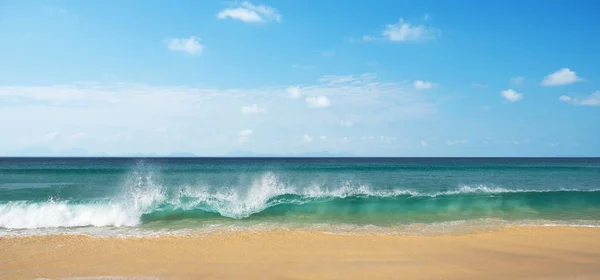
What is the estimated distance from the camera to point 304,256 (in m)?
8.05

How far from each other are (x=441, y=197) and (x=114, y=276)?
1610 centimetres

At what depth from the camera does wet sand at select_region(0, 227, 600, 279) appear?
6953 mm

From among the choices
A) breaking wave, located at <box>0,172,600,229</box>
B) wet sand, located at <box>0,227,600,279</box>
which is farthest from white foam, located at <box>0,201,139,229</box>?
wet sand, located at <box>0,227,600,279</box>

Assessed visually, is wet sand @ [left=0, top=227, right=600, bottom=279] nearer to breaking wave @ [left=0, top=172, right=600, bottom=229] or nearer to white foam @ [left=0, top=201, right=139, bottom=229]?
white foam @ [left=0, top=201, right=139, bottom=229]

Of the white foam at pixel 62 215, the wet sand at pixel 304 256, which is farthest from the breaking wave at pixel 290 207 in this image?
the wet sand at pixel 304 256

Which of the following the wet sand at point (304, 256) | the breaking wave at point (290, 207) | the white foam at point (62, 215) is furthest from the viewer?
the breaking wave at point (290, 207)

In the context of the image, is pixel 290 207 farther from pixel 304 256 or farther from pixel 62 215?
pixel 62 215

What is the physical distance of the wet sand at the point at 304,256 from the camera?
6953 millimetres

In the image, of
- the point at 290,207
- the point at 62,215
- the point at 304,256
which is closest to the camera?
the point at 304,256

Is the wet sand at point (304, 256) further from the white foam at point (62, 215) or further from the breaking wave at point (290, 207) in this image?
the breaking wave at point (290, 207)

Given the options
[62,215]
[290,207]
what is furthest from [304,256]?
[62,215]

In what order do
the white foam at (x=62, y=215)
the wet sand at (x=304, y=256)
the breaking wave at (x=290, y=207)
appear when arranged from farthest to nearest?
the breaking wave at (x=290, y=207)
the white foam at (x=62, y=215)
the wet sand at (x=304, y=256)

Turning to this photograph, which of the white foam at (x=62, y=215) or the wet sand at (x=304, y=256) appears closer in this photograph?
the wet sand at (x=304, y=256)

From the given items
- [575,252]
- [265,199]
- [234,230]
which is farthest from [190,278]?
[265,199]
